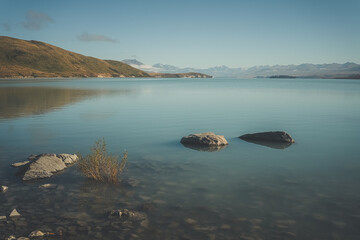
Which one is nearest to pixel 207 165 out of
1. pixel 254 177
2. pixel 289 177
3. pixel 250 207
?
pixel 254 177

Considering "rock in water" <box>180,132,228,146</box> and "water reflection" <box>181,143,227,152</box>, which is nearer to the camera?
"water reflection" <box>181,143,227,152</box>

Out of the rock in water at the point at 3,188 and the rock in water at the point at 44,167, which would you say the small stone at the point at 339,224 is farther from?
the rock in water at the point at 3,188

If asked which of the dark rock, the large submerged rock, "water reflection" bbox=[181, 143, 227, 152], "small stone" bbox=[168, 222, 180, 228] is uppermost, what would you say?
the large submerged rock

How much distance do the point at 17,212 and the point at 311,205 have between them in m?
8.58

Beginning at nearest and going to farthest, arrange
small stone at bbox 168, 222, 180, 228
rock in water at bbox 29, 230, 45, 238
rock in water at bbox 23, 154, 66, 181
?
1. rock in water at bbox 29, 230, 45, 238
2. small stone at bbox 168, 222, 180, 228
3. rock in water at bbox 23, 154, 66, 181

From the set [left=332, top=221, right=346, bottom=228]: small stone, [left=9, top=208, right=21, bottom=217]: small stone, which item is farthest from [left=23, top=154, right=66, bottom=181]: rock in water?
[left=332, top=221, right=346, bottom=228]: small stone

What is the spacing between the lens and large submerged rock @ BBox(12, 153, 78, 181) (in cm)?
1074

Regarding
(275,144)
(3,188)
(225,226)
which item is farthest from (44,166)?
(275,144)

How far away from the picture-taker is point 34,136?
1850 cm

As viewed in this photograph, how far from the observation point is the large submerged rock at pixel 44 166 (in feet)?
35.2

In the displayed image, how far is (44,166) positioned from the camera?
11258 millimetres

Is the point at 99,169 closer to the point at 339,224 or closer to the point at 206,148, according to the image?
the point at 206,148

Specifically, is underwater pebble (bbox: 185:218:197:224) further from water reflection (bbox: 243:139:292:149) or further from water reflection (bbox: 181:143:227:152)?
water reflection (bbox: 243:139:292:149)

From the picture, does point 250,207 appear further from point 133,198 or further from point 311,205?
point 133,198
